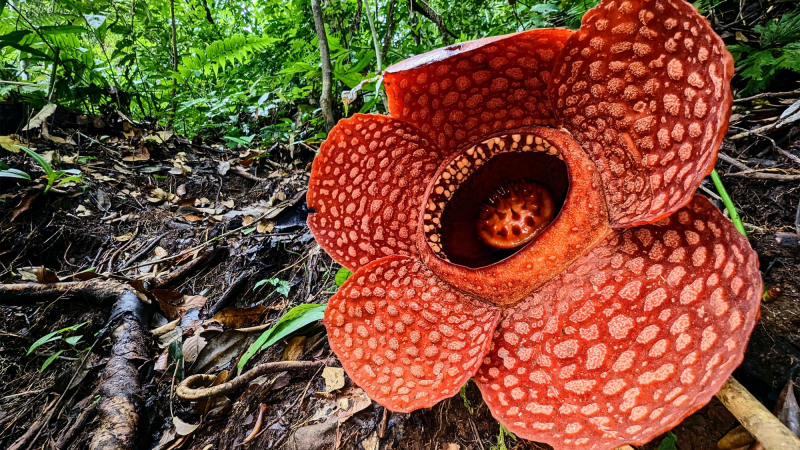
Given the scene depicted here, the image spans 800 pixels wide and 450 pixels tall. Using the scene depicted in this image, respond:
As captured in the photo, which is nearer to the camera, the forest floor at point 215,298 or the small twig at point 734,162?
the forest floor at point 215,298

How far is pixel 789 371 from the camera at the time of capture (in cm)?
119

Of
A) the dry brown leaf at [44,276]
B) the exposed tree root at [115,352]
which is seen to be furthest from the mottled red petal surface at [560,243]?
the dry brown leaf at [44,276]

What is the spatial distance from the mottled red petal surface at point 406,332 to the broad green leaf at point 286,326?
43 centimetres

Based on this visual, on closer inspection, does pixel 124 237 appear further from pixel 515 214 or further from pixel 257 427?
pixel 515 214

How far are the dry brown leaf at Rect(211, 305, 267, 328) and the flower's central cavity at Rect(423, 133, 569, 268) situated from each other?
4.00 feet

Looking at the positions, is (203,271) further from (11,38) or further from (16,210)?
(11,38)

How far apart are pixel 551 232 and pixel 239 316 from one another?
1740mm

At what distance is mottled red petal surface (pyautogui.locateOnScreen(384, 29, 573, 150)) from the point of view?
4.16 ft

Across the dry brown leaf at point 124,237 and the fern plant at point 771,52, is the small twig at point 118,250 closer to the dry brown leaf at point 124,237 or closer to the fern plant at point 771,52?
the dry brown leaf at point 124,237

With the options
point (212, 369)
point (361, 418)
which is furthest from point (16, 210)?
point (361, 418)

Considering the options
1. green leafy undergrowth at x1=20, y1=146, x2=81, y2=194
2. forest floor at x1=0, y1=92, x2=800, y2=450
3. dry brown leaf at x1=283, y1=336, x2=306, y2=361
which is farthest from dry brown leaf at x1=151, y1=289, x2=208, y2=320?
green leafy undergrowth at x1=20, y1=146, x2=81, y2=194

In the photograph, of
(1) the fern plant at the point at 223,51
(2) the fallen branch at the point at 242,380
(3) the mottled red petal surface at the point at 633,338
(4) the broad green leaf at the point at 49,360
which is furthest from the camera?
(1) the fern plant at the point at 223,51

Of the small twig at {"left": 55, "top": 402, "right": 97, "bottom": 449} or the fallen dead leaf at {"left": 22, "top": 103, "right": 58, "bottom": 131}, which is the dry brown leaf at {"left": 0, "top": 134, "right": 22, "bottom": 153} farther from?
the small twig at {"left": 55, "top": 402, "right": 97, "bottom": 449}

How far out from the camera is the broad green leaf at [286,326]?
172 cm
